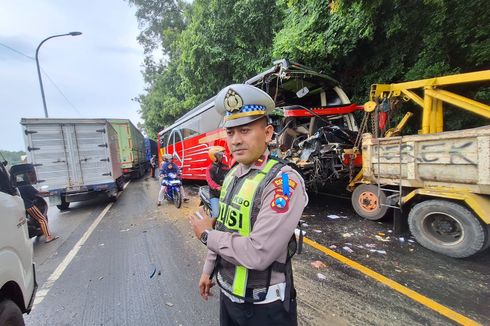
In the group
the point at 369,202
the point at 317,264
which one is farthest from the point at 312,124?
the point at 317,264

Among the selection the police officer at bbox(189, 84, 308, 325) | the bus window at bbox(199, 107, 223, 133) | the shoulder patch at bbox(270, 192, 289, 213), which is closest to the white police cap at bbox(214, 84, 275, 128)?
the police officer at bbox(189, 84, 308, 325)

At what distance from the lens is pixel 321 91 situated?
741 cm

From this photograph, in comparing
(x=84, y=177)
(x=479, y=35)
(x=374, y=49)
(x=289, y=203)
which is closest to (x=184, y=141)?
(x=84, y=177)

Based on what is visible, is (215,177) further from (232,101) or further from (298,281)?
(232,101)

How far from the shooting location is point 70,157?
26.2 feet

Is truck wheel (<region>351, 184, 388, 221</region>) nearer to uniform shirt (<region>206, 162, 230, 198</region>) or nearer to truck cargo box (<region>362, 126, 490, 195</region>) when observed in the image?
truck cargo box (<region>362, 126, 490, 195</region>)

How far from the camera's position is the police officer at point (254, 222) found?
1.10 meters

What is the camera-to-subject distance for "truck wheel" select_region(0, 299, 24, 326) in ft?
5.16

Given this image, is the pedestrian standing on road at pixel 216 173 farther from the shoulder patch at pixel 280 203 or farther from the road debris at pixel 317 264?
the shoulder patch at pixel 280 203

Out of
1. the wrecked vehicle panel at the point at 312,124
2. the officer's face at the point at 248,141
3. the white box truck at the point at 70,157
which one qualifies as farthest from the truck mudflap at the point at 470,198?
the white box truck at the point at 70,157

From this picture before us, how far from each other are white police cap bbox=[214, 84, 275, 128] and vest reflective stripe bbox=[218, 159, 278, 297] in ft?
0.87

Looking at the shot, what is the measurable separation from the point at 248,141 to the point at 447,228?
3.78 m

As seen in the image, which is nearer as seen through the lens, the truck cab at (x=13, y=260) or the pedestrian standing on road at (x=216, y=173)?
the truck cab at (x=13, y=260)

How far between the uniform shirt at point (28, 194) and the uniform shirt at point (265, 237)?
5822 millimetres
